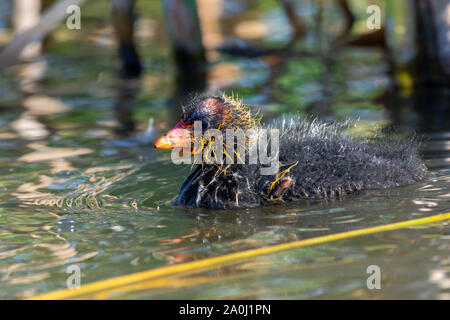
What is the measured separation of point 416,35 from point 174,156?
4530 mm

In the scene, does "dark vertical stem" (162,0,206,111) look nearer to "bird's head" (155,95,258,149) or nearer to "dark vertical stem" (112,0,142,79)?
"dark vertical stem" (112,0,142,79)

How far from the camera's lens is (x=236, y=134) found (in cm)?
635

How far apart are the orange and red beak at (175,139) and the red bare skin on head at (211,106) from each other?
223 mm

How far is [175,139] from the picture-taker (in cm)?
616

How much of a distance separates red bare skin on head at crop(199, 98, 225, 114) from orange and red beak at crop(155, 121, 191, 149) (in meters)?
0.22

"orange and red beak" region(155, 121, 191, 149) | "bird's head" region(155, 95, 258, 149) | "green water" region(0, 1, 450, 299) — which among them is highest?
Answer: "bird's head" region(155, 95, 258, 149)

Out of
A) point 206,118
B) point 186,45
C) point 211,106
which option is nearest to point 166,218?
point 206,118

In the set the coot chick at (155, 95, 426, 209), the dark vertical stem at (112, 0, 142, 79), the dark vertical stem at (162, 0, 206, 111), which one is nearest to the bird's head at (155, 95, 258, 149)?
the coot chick at (155, 95, 426, 209)

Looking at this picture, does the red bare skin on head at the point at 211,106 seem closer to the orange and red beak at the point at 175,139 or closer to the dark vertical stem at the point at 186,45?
the orange and red beak at the point at 175,139

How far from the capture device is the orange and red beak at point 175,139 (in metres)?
6.09

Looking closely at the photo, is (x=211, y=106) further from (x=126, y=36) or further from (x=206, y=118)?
(x=126, y=36)

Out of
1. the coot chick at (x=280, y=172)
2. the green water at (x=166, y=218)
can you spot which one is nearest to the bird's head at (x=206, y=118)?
the coot chick at (x=280, y=172)

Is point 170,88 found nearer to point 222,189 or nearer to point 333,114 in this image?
point 333,114

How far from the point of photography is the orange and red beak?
20.0 feet
